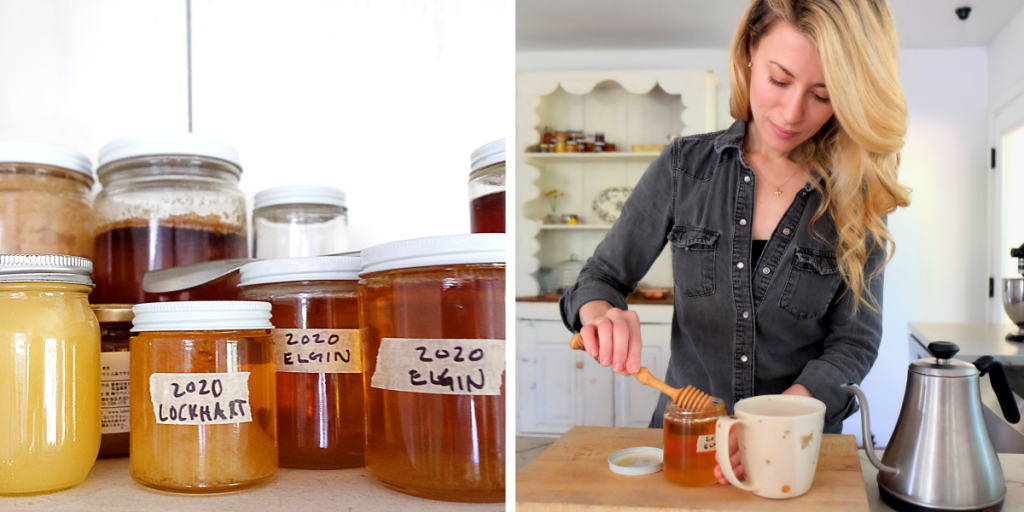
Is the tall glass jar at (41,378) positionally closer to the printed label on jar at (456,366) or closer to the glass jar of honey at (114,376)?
the glass jar of honey at (114,376)

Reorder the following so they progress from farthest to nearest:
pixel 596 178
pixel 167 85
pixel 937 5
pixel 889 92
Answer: pixel 596 178 → pixel 937 5 → pixel 889 92 → pixel 167 85

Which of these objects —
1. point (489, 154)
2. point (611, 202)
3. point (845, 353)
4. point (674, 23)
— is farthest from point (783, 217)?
point (611, 202)

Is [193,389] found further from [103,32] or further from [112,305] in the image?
[103,32]

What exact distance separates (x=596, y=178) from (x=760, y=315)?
7.62 ft

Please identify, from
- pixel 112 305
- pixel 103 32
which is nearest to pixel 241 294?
pixel 112 305

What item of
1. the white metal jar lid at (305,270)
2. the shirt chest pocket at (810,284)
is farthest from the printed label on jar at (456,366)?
the shirt chest pocket at (810,284)

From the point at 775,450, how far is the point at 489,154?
1.17 ft

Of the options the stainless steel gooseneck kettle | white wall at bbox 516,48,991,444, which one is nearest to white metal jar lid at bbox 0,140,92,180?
the stainless steel gooseneck kettle

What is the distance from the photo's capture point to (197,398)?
442 millimetres

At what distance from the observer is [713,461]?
62 centimetres

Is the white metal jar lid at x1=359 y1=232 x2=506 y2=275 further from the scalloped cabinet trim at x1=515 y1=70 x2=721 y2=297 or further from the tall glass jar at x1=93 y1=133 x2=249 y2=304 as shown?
the scalloped cabinet trim at x1=515 y1=70 x2=721 y2=297

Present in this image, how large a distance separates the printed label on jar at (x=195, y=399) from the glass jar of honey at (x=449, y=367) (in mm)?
112

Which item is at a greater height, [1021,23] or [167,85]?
[1021,23]

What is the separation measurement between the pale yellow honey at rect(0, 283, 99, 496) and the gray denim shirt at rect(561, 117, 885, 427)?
603mm
